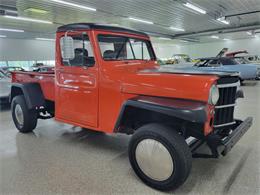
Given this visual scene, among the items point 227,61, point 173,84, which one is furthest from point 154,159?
point 227,61

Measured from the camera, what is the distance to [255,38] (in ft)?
72.0

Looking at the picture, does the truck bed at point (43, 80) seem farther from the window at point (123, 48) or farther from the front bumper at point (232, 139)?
the front bumper at point (232, 139)

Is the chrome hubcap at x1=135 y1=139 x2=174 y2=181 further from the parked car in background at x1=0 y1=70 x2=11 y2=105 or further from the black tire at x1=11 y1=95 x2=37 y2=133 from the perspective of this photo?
the parked car in background at x1=0 y1=70 x2=11 y2=105

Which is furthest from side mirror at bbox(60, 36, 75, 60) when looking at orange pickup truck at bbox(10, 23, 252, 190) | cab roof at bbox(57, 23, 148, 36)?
cab roof at bbox(57, 23, 148, 36)

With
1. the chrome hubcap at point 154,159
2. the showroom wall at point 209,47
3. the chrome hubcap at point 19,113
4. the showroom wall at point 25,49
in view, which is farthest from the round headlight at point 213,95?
the showroom wall at point 25,49

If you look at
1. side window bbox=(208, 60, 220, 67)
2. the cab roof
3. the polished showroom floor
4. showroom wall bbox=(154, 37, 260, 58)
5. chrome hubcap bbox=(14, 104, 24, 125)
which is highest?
showroom wall bbox=(154, 37, 260, 58)

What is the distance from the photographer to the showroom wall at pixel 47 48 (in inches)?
714

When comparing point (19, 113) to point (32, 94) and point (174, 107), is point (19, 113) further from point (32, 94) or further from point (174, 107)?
point (174, 107)

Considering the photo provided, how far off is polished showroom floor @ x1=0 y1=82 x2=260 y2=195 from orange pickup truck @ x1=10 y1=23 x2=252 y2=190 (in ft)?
1.02

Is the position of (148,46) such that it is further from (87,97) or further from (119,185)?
(119,185)

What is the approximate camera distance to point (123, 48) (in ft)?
9.65

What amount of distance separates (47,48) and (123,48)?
19.7 metres

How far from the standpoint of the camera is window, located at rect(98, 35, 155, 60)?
273cm

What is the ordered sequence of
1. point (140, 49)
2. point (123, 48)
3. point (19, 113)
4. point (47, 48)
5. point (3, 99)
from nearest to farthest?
1. point (123, 48)
2. point (140, 49)
3. point (19, 113)
4. point (3, 99)
5. point (47, 48)
